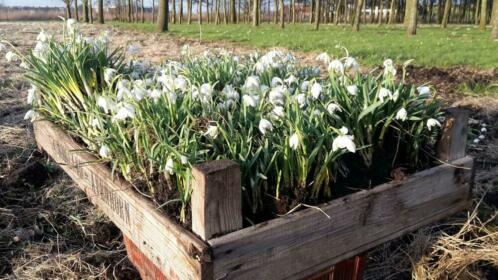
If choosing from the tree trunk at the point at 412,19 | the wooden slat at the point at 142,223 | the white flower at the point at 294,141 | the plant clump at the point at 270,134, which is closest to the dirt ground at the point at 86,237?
the wooden slat at the point at 142,223

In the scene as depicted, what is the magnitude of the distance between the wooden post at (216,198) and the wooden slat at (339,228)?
0.15ft

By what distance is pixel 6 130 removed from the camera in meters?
4.40

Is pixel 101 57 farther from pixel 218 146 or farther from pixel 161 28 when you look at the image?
pixel 161 28

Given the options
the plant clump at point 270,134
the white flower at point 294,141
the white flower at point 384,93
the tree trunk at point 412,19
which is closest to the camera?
the white flower at point 294,141

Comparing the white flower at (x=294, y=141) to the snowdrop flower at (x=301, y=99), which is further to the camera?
the snowdrop flower at (x=301, y=99)

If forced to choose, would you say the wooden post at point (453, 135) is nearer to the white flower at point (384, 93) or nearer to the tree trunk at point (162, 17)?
the white flower at point (384, 93)

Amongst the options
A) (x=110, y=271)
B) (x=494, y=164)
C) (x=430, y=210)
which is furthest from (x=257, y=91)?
(x=494, y=164)

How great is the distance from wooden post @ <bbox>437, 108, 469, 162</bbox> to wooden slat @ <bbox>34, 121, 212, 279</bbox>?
4.50 feet

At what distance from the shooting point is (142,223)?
5.90ft

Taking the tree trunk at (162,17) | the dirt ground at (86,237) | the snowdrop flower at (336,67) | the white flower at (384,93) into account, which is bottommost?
the dirt ground at (86,237)

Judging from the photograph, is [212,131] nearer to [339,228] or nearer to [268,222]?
[268,222]

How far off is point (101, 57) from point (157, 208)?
1.66 metres

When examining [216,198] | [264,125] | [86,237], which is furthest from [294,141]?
[86,237]

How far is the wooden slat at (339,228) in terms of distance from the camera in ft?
5.02
